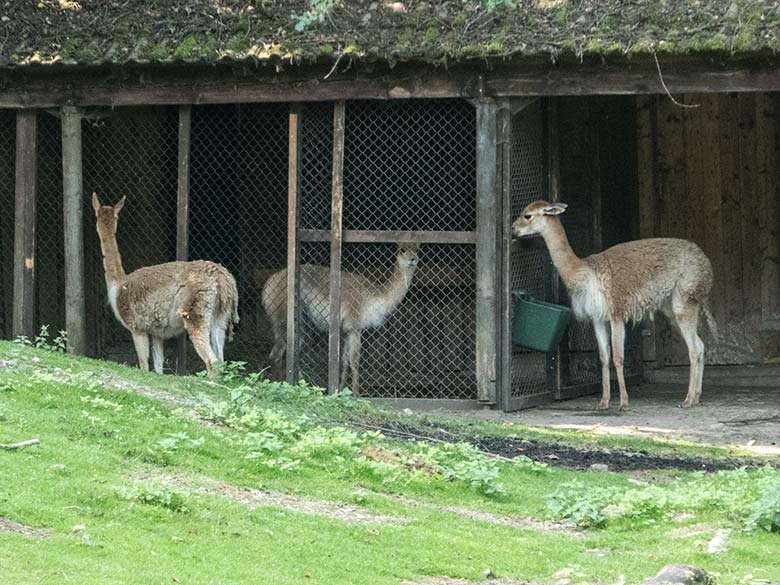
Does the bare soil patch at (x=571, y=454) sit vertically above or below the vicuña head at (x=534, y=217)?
below

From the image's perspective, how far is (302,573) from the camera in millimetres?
7246

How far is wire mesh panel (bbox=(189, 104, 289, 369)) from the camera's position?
16547mm

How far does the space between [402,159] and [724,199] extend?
431 cm

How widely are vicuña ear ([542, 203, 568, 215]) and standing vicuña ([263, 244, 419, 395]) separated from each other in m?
1.45

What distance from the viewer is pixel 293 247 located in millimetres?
14742

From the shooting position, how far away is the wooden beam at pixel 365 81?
1390cm

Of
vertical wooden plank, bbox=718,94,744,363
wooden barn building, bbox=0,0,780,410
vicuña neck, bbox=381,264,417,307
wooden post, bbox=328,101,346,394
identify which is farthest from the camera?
vertical wooden plank, bbox=718,94,744,363

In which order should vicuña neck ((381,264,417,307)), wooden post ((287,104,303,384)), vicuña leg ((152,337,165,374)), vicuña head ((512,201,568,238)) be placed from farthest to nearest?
vicuña neck ((381,264,417,307))
vicuña leg ((152,337,165,374))
wooden post ((287,104,303,384))
vicuña head ((512,201,568,238))

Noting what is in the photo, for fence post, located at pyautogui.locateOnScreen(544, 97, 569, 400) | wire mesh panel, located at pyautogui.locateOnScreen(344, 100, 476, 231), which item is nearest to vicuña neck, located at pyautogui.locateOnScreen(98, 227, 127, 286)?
wire mesh panel, located at pyautogui.locateOnScreen(344, 100, 476, 231)

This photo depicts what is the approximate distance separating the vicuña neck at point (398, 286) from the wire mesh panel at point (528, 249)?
3.86ft

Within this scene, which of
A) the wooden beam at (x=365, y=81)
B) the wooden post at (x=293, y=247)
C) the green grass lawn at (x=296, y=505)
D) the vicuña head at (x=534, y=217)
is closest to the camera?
the green grass lawn at (x=296, y=505)

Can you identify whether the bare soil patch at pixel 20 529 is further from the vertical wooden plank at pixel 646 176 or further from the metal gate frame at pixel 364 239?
the vertical wooden plank at pixel 646 176

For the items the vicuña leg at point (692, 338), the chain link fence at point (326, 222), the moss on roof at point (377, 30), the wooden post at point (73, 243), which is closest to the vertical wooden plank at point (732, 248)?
the chain link fence at point (326, 222)

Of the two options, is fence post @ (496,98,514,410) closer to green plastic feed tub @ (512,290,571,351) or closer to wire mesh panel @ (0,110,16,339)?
green plastic feed tub @ (512,290,571,351)
